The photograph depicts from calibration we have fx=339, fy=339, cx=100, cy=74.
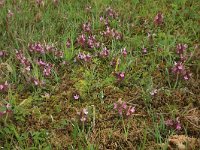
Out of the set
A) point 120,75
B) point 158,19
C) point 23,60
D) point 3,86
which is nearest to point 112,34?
point 158,19

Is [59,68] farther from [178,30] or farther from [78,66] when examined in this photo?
[178,30]

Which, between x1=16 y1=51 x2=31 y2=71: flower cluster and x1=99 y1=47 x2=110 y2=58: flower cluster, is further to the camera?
x1=99 y1=47 x2=110 y2=58: flower cluster

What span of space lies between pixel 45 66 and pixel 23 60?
0.31 m

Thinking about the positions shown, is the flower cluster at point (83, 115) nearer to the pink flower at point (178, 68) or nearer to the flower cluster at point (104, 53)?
the flower cluster at point (104, 53)

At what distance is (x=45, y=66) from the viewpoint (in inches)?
184

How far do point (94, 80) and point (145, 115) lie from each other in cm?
87

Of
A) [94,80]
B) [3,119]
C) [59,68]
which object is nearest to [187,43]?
[94,80]

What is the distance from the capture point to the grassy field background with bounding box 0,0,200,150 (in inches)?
151

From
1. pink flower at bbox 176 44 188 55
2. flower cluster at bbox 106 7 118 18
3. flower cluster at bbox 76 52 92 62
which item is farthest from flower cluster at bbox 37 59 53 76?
pink flower at bbox 176 44 188 55

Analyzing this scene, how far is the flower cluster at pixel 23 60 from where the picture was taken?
178 inches

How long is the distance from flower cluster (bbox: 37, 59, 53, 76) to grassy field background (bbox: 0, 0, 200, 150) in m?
0.01

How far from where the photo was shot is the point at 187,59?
4852 mm

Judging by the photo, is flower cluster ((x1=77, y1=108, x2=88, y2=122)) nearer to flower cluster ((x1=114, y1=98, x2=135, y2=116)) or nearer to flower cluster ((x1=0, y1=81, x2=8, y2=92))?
flower cluster ((x1=114, y1=98, x2=135, y2=116))

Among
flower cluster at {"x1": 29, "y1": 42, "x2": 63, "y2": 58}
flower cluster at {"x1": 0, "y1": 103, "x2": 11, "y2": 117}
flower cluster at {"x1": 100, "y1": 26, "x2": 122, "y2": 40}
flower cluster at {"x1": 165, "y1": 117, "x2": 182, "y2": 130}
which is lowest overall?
flower cluster at {"x1": 165, "y1": 117, "x2": 182, "y2": 130}
